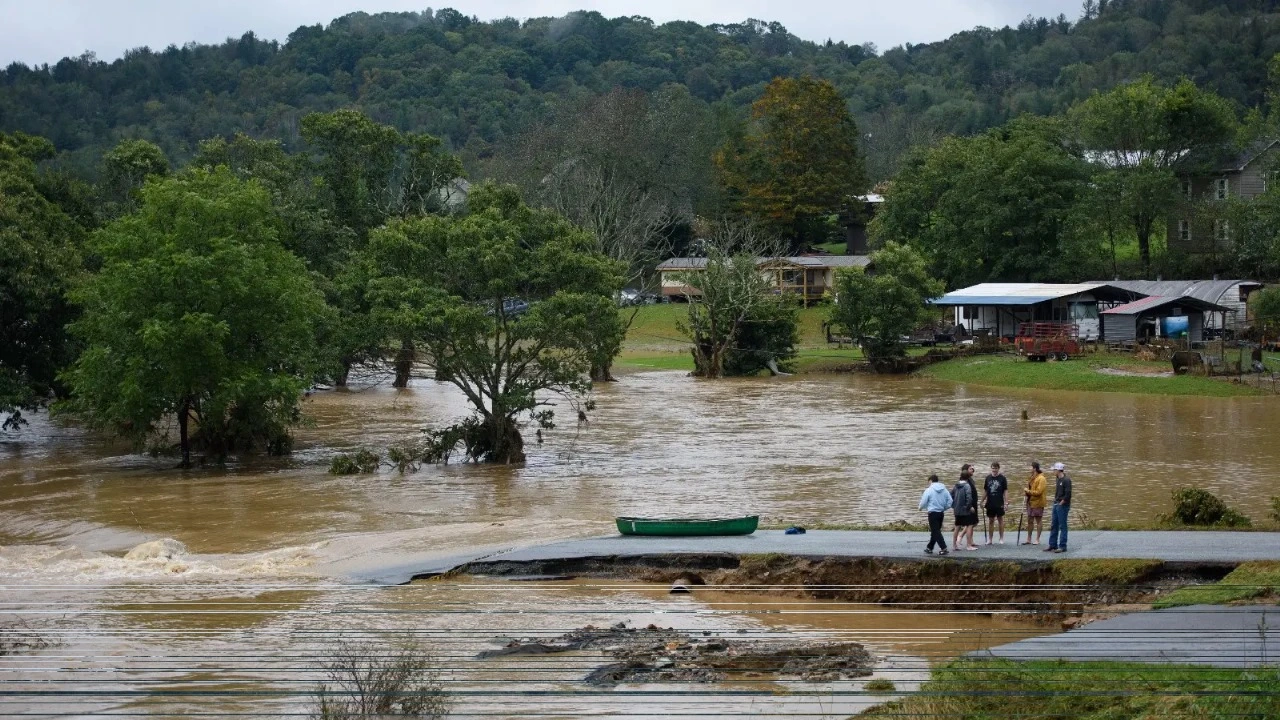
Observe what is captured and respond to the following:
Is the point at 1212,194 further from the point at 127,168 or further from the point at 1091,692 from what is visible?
the point at 1091,692

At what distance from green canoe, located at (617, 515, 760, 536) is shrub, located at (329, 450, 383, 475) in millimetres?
16330

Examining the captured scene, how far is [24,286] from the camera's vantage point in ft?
151

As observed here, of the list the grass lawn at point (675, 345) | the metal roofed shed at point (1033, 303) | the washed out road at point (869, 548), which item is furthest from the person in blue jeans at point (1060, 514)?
the grass lawn at point (675, 345)

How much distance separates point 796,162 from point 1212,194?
28194 millimetres

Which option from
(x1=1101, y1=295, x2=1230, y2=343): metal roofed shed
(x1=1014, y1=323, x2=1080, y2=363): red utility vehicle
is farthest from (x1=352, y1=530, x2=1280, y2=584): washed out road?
(x1=1101, y1=295, x2=1230, y2=343): metal roofed shed

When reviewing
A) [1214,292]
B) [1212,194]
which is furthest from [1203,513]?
[1212,194]

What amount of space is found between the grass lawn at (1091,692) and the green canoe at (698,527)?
383 inches

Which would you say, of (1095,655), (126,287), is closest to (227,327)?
(126,287)

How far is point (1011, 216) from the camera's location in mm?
79812

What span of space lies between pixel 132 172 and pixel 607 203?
31512 mm

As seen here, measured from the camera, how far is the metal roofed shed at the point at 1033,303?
7081 centimetres

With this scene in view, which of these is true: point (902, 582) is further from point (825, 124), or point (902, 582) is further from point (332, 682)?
point (825, 124)

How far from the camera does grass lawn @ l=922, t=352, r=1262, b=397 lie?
55875mm

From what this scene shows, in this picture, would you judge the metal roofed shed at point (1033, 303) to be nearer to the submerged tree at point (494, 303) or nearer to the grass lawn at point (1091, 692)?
the submerged tree at point (494, 303)
